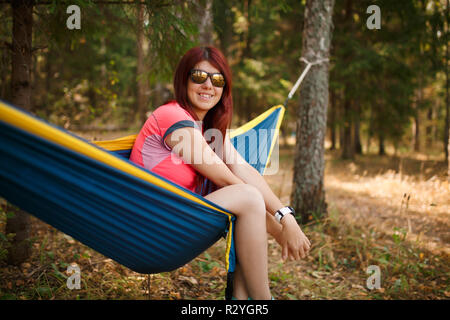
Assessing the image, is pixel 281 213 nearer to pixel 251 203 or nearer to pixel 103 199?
pixel 251 203

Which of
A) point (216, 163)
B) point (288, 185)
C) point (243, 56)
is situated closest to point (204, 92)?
point (216, 163)

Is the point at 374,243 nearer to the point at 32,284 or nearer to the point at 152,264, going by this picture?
the point at 152,264

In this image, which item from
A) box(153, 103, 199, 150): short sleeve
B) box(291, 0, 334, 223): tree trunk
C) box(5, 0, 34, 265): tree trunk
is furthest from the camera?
box(291, 0, 334, 223): tree trunk

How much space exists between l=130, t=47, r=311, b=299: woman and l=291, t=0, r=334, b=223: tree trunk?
1.20 meters

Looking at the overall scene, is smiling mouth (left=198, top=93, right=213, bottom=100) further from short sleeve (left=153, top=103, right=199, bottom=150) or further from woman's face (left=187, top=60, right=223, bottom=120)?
short sleeve (left=153, top=103, right=199, bottom=150)

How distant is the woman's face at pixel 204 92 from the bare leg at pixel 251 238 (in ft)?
1.63

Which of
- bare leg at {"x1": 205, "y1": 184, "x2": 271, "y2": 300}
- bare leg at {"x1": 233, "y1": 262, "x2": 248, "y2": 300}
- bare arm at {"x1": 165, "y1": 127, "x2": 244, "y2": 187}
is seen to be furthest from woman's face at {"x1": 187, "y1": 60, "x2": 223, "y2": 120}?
bare leg at {"x1": 233, "y1": 262, "x2": 248, "y2": 300}

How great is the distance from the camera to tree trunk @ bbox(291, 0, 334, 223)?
8.27 feet

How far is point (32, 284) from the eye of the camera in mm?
1617

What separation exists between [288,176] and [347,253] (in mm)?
3231

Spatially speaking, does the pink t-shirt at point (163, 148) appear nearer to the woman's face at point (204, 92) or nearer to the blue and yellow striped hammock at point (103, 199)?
the woman's face at point (204, 92)

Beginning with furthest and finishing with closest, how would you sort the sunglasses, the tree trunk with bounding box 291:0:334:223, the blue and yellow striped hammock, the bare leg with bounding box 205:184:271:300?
the tree trunk with bounding box 291:0:334:223
the sunglasses
the bare leg with bounding box 205:184:271:300
the blue and yellow striped hammock

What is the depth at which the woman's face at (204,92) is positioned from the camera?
140cm

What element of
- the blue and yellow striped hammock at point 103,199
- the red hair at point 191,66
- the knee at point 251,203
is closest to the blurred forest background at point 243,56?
the red hair at point 191,66
